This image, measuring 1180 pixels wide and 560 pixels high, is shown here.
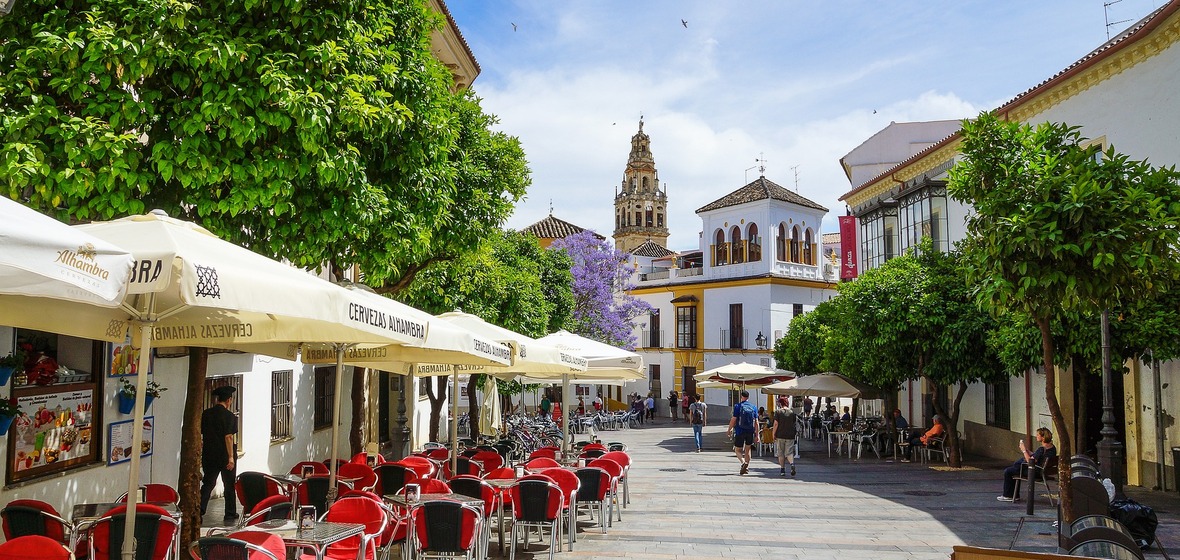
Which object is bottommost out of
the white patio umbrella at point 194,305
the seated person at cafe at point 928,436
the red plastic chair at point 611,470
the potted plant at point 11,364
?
the seated person at cafe at point 928,436

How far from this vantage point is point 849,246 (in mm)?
34000

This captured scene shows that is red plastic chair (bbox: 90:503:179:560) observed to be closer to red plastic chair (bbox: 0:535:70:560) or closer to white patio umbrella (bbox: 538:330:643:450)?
red plastic chair (bbox: 0:535:70:560)

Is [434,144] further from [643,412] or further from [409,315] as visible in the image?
[643,412]

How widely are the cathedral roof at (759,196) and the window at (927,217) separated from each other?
20.9 meters

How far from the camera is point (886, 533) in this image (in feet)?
36.7

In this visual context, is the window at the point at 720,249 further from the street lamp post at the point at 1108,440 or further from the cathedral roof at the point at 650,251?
the street lamp post at the point at 1108,440

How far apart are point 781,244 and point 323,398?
34531 mm

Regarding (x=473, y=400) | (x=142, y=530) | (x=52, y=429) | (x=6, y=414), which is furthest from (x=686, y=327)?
(x=142, y=530)

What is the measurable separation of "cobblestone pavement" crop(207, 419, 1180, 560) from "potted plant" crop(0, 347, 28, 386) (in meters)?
3.86

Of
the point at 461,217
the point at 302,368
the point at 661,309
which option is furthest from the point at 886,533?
the point at 661,309

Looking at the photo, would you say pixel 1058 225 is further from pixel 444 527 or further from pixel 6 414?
pixel 6 414

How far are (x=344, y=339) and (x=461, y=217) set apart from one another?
5.80 metres

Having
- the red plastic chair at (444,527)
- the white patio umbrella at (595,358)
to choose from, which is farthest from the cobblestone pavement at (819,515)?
the red plastic chair at (444,527)

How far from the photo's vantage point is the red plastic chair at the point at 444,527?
23.6ft
